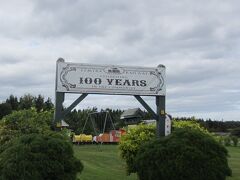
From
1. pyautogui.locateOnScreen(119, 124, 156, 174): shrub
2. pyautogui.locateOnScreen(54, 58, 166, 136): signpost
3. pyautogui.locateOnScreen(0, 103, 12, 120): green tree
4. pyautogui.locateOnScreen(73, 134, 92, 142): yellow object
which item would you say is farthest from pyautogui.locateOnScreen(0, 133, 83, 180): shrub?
pyautogui.locateOnScreen(0, 103, 12, 120): green tree

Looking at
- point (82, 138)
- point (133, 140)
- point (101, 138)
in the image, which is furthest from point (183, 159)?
point (82, 138)

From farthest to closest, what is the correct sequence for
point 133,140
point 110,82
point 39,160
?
1. point 133,140
2. point 110,82
3. point 39,160

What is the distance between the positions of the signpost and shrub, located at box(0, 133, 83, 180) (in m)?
3.66

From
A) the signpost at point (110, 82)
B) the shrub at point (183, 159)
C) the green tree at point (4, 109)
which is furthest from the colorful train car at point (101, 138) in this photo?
the shrub at point (183, 159)

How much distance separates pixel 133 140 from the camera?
1803cm

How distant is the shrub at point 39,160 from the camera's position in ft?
34.3

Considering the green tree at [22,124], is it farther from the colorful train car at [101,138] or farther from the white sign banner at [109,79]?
the colorful train car at [101,138]

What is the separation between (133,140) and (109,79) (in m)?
3.34

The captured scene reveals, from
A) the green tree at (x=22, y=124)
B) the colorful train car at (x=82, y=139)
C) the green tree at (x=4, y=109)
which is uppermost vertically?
the green tree at (x=4, y=109)

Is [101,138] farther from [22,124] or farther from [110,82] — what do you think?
[22,124]

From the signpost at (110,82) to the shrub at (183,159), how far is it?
3.33 meters

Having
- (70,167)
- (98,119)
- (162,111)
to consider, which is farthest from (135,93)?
(98,119)

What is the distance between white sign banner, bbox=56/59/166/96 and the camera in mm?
15234

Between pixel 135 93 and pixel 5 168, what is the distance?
6.37 meters
